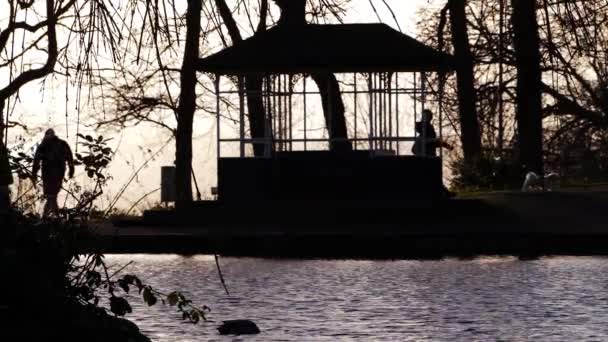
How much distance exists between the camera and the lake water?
1135cm

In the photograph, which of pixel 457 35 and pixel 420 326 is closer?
pixel 420 326

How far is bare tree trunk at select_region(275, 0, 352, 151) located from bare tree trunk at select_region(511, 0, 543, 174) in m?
3.99

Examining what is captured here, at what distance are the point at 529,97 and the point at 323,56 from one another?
773cm

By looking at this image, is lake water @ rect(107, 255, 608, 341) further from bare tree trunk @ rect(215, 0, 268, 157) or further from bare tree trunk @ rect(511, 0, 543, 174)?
bare tree trunk @ rect(511, 0, 543, 174)

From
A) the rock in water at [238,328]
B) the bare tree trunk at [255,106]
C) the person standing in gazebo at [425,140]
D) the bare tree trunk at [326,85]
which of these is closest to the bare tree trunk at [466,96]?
the bare tree trunk at [255,106]

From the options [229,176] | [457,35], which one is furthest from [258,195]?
[457,35]

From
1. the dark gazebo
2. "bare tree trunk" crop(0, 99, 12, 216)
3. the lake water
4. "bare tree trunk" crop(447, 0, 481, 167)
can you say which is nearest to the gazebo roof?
the dark gazebo

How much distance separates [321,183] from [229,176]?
5.85 feet

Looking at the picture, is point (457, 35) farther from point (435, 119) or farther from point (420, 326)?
point (420, 326)

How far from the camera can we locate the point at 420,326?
11.7 metres

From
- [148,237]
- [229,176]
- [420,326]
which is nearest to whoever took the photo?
[420,326]

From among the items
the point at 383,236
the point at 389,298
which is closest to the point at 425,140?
the point at 383,236

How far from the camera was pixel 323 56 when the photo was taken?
94.8 feet

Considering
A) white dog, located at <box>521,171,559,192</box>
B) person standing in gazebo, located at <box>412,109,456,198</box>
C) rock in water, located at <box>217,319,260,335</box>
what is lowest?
rock in water, located at <box>217,319,260,335</box>
